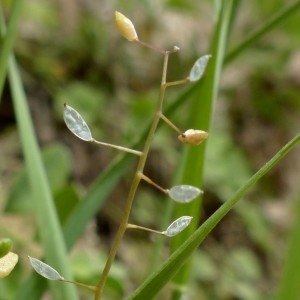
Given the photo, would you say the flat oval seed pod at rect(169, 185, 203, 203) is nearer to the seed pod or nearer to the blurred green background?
the seed pod

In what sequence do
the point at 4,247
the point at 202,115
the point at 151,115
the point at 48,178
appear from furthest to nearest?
the point at 151,115
the point at 48,178
the point at 202,115
the point at 4,247

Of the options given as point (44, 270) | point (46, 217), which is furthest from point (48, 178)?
point (44, 270)

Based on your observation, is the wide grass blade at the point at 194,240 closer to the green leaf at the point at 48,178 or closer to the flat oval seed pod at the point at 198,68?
the flat oval seed pod at the point at 198,68

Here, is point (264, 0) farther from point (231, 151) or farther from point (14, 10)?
point (14, 10)

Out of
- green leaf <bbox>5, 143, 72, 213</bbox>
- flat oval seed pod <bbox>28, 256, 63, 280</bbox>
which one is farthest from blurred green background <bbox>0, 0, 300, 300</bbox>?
flat oval seed pod <bbox>28, 256, 63, 280</bbox>

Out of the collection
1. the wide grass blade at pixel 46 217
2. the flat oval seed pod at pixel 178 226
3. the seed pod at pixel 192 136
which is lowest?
the wide grass blade at pixel 46 217

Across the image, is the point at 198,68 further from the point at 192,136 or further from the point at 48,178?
the point at 48,178

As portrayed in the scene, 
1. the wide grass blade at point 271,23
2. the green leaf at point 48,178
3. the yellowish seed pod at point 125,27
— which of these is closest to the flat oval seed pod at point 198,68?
the yellowish seed pod at point 125,27
